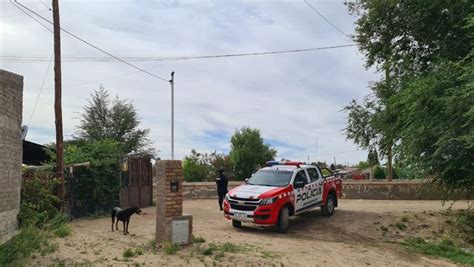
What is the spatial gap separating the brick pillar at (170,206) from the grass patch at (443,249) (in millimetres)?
6657

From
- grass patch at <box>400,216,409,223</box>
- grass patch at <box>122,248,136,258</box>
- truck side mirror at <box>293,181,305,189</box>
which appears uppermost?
truck side mirror at <box>293,181,305,189</box>

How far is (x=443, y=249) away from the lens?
13695 mm

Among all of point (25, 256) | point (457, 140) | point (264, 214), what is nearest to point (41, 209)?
point (25, 256)

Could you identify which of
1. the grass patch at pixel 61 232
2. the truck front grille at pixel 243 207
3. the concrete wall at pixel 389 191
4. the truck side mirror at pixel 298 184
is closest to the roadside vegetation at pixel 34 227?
the grass patch at pixel 61 232

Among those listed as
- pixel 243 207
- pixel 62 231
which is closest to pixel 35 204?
pixel 62 231

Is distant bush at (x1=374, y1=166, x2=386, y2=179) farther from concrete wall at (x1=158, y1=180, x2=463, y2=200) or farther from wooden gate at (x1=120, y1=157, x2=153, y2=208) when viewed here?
wooden gate at (x1=120, y1=157, x2=153, y2=208)

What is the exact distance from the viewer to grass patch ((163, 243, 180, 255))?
33.3ft

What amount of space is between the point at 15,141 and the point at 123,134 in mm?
32534

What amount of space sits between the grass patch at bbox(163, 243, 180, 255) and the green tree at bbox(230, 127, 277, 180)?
4331 cm

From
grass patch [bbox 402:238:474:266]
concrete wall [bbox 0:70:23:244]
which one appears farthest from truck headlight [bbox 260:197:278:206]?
concrete wall [bbox 0:70:23:244]

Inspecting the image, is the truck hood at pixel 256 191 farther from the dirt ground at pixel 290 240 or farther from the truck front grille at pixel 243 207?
the dirt ground at pixel 290 240

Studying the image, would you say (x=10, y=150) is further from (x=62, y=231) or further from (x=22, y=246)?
(x=62, y=231)

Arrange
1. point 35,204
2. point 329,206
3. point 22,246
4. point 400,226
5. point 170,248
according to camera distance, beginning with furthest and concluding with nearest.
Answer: point 329,206
point 400,226
point 35,204
point 170,248
point 22,246

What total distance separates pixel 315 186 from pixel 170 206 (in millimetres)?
6979
